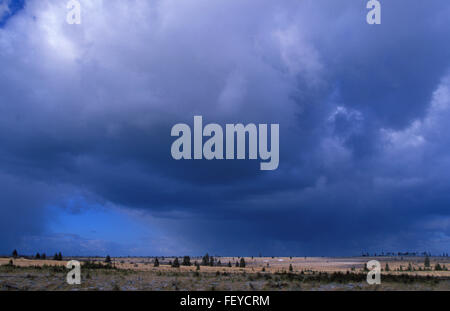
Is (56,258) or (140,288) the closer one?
(140,288)

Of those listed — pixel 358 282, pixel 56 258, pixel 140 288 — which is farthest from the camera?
pixel 56 258

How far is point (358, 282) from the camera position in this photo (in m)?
43.5
